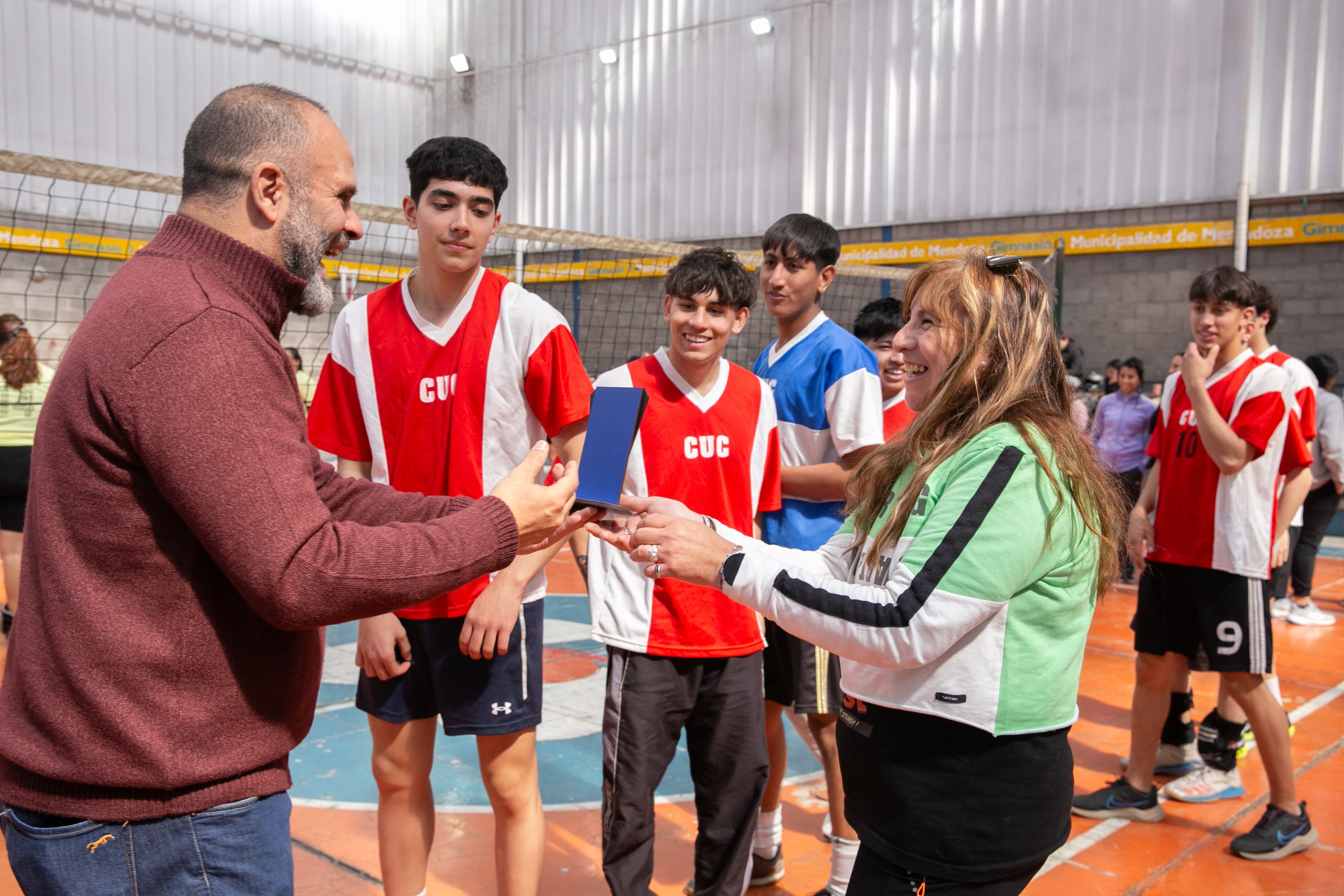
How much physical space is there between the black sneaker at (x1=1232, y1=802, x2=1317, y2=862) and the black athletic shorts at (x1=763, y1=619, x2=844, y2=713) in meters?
1.56

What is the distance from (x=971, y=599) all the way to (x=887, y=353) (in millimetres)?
2565

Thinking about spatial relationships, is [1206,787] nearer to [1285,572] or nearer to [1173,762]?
[1173,762]

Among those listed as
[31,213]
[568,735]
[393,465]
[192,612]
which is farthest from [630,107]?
[192,612]

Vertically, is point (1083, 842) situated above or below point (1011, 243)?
below

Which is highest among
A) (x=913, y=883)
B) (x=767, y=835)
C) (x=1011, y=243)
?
(x=1011, y=243)

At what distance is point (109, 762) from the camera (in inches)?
54.0

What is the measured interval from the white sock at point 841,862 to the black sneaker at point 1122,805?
1.22m

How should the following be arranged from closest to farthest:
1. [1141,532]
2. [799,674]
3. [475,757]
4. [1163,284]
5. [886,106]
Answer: [799,674] → [1141,532] → [475,757] → [1163,284] → [886,106]

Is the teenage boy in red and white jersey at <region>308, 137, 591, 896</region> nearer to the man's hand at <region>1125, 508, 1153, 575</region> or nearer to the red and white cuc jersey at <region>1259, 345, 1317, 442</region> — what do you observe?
the man's hand at <region>1125, 508, 1153, 575</region>

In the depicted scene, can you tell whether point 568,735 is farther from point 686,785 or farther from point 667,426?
point 667,426

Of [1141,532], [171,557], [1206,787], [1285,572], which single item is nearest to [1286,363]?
[1141,532]

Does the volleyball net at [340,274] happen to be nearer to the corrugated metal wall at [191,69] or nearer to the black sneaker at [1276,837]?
the corrugated metal wall at [191,69]

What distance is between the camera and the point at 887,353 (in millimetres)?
3988

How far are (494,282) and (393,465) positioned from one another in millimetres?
543
